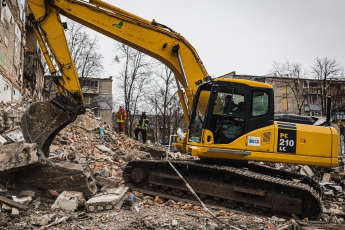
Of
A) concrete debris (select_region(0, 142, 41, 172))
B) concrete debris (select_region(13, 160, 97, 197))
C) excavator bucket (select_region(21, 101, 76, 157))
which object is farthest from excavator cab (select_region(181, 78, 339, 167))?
concrete debris (select_region(0, 142, 41, 172))

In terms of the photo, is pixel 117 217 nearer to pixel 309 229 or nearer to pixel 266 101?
pixel 309 229

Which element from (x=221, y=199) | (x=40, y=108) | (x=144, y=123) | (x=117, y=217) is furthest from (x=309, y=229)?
(x=144, y=123)

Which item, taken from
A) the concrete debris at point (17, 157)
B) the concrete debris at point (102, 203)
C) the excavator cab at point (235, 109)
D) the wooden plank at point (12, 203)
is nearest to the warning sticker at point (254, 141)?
the excavator cab at point (235, 109)

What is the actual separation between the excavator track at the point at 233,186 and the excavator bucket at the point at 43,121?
5.73ft

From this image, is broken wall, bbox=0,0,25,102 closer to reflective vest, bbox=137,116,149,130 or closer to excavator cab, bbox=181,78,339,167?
reflective vest, bbox=137,116,149,130

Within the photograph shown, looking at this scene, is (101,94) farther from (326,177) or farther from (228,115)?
(228,115)

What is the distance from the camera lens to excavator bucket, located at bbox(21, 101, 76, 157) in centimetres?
611

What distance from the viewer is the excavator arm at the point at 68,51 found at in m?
6.25

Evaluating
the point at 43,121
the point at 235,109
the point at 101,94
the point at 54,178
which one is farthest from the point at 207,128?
the point at 101,94

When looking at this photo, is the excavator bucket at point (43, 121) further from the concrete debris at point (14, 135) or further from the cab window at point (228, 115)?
the cab window at point (228, 115)

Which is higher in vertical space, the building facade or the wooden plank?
the building facade

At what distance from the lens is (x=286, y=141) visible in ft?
19.4

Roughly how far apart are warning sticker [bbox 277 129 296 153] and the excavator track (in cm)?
58

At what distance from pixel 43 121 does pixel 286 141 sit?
15.6 ft
